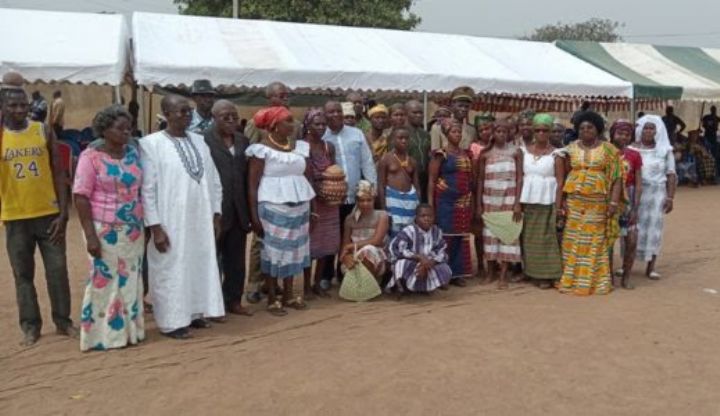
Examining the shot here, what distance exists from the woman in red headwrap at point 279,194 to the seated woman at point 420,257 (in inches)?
32.1

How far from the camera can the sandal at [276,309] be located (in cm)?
520

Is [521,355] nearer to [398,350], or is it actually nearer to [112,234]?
[398,350]

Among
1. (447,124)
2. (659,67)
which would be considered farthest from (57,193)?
(659,67)

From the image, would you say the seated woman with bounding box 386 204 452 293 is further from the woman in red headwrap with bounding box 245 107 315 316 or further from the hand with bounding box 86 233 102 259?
the hand with bounding box 86 233 102 259

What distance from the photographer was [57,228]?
14.6ft

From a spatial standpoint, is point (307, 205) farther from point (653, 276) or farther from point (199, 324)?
point (653, 276)

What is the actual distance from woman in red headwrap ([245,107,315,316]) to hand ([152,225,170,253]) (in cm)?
78

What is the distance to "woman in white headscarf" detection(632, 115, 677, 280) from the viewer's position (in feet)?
20.5

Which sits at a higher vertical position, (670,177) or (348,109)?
(348,109)

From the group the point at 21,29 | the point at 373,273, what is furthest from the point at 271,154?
the point at 21,29

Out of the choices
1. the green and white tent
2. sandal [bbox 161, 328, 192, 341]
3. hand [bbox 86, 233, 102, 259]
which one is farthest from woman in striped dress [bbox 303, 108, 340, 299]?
the green and white tent

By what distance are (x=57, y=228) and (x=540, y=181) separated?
3640 mm

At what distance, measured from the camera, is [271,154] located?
497 centimetres

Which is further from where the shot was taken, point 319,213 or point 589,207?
point 589,207
